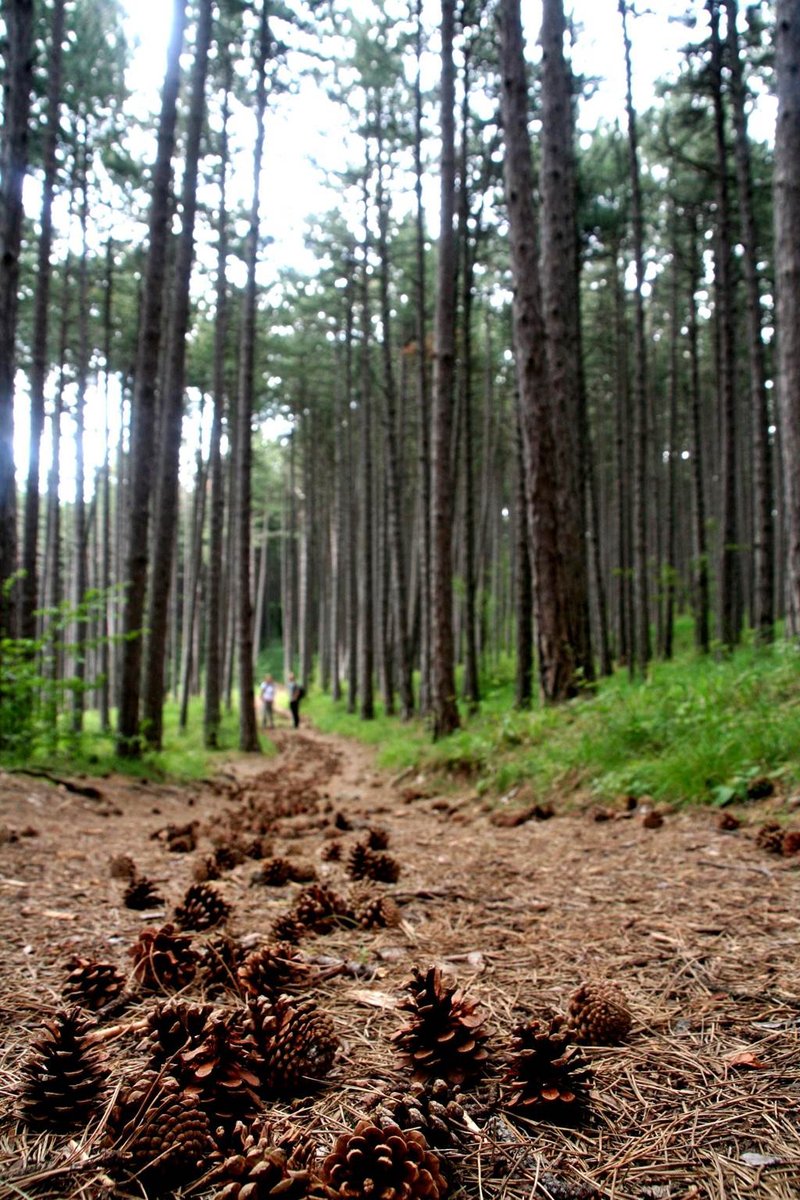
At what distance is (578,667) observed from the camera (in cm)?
772

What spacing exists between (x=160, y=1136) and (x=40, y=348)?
13027 millimetres

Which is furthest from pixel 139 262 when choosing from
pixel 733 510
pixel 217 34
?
pixel 733 510

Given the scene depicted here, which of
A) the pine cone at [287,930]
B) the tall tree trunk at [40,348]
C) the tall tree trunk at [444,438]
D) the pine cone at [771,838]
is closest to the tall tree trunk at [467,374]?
the tall tree trunk at [444,438]

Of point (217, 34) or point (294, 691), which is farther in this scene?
point (294, 691)

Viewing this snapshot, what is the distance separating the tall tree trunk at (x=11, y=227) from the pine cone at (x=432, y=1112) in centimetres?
786

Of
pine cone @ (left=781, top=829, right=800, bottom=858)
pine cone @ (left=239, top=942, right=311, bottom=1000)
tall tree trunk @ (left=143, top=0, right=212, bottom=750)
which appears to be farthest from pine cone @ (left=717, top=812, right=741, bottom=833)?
tall tree trunk @ (left=143, top=0, right=212, bottom=750)

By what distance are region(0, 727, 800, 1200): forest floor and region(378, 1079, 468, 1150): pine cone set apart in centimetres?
2

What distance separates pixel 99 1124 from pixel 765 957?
5.61ft

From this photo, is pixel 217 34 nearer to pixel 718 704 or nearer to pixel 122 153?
pixel 122 153

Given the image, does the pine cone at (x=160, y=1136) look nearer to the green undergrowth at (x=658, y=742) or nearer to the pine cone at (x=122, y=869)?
the pine cone at (x=122, y=869)

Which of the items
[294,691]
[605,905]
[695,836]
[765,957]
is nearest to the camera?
[765,957]

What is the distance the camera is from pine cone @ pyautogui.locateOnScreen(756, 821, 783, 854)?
315 centimetres

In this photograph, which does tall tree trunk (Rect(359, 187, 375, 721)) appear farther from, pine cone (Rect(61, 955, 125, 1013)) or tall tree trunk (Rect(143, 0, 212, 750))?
pine cone (Rect(61, 955, 125, 1013))

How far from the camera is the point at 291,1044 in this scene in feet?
4.69
